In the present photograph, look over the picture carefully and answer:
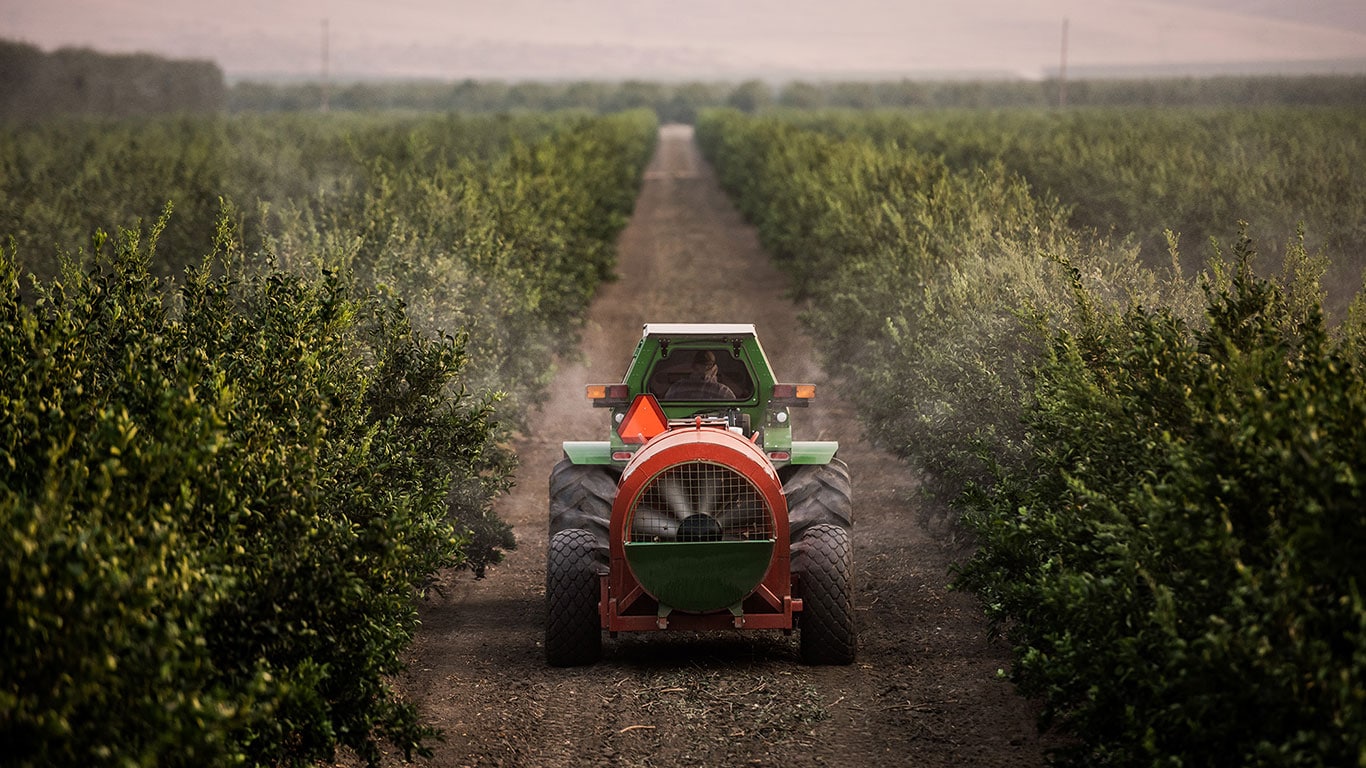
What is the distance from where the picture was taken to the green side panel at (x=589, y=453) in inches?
381

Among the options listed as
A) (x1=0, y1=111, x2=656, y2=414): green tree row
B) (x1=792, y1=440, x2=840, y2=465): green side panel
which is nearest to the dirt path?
(x1=792, y1=440, x2=840, y2=465): green side panel

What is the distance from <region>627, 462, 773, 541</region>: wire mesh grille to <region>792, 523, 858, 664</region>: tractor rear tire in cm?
36

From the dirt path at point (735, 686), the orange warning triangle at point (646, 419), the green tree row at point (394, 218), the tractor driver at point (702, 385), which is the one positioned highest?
the green tree row at point (394, 218)

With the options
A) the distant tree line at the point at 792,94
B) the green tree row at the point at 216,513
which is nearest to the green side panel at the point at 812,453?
the green tree row at the point at 216,513

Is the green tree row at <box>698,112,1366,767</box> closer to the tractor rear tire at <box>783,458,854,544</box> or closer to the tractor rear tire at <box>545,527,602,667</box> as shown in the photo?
the tractor rear tire at <box>783,458,854,544</box>

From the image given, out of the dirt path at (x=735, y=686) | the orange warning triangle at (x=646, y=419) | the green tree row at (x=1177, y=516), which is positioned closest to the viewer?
the green tree row at (x=1177, y=516)

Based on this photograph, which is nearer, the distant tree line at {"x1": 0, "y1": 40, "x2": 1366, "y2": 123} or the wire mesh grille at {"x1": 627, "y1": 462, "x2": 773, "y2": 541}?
the wire mesh grille at {"x1": 627, "y1": 462, "x2": 773, "y2": 541}

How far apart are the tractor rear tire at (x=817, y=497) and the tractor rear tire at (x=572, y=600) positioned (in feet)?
4.60

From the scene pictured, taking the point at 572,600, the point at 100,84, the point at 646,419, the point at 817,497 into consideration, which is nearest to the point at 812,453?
the point at 817,497

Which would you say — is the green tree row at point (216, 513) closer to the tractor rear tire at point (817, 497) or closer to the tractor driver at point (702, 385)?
the tractor driver at point (702, 385)

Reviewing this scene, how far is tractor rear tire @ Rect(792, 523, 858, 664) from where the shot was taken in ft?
27.7

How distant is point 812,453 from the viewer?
9547 millimetres

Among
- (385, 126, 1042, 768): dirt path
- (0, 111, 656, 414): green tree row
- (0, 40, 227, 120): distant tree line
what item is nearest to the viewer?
(385, 126, 1042, 768): dirt path

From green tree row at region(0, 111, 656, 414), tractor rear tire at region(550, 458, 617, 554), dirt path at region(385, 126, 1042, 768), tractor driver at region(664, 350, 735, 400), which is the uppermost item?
green tree row at region(0, 111, 656, 414)
